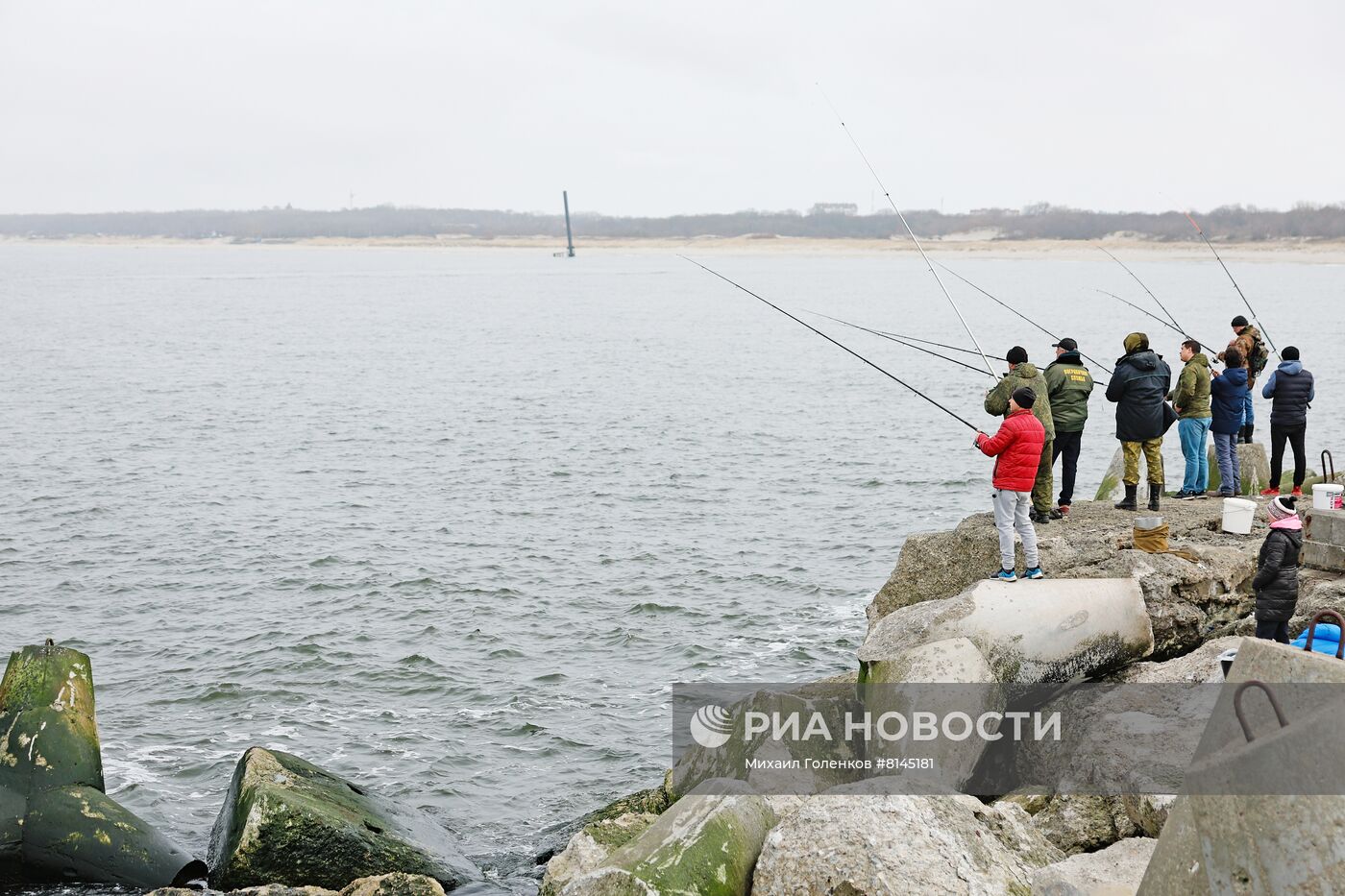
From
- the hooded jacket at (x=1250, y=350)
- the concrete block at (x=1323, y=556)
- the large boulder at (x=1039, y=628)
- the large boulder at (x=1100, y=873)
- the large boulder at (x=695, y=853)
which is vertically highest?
the hooded jacket at (x=1250, y=350)

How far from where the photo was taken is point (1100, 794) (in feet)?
21.9

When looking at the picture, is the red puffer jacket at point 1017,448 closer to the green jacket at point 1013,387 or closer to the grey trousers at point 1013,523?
the grey trousers at point 1013,523

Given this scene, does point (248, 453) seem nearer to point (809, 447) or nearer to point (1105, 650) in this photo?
point (809, 447)

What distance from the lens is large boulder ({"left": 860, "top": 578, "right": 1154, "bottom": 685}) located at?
792cm

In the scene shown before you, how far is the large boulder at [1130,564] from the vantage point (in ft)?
28.1

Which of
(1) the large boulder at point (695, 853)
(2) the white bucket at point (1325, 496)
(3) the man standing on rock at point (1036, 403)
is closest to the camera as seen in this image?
(1) the large boulder at point (695, 853)

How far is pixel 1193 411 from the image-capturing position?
11.5 m

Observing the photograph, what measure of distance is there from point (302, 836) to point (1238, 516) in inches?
306

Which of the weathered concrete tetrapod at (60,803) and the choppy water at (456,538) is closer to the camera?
the weathered concrete tetrapod at (60,803)

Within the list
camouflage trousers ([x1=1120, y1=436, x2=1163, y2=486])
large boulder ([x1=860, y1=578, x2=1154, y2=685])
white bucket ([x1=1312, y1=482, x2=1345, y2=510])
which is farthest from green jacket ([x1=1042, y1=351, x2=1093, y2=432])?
large boulder ([x1=860, y1=578, x2=1154, y2=685])

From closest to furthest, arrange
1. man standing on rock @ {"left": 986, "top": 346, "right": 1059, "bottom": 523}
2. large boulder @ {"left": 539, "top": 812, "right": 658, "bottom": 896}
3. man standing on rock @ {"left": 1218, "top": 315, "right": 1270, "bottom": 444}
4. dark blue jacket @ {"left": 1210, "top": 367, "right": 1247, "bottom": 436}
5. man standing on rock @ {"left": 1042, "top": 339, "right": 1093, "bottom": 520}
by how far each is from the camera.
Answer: large boulder @ {"left": 539, "top": 812, "right": 658, "bottom": 896} → man standing on rock @ {"left": 986, "top": 346, "right": 1059, "bottom": 523} → man standing on rock @ {"left": 1042, "top": 339, "right": 1093, "bottom": 520} → dark blue jacket @ {"left": 1210, "top": 367, "right": 1247, "bottom": 436} → man standing on rock @ {"left": 1218, "top": 315, "right": 1270, "bottom": 444}

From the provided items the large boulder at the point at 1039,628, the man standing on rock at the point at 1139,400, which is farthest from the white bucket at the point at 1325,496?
the large boulder at the point at 1039,628

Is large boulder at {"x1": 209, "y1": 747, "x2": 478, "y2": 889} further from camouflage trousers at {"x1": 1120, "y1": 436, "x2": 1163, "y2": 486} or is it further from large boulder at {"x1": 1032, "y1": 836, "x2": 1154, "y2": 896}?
camouflage trousers at {"x1": 1120, "y1": 436, "x2": 1163, "y2": 486}

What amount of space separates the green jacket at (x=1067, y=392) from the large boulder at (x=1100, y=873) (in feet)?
17.3
